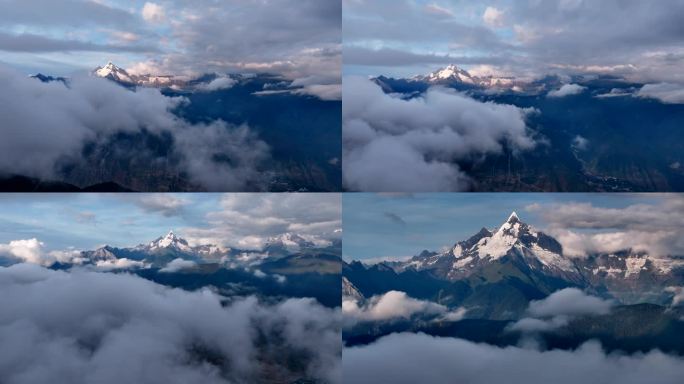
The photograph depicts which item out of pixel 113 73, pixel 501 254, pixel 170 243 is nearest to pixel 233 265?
pixel 170 243

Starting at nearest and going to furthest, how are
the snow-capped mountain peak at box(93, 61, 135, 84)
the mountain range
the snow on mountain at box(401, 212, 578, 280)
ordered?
the mountain range < the snow-capped mountain peak at box(93, 61, 135, 84) < the snow on mountain at box(401, 212, 578, 280)

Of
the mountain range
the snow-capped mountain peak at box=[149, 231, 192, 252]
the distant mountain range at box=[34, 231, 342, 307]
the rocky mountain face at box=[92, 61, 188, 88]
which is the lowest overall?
the distant mountain range at box=[34, 231, 342, 307]

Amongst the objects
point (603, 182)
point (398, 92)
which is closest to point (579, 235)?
point (603, 182)

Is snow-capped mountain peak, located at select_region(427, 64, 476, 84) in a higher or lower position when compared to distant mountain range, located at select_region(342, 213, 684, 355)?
higher

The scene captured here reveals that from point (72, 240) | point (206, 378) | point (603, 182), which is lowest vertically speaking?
point (206, 378)

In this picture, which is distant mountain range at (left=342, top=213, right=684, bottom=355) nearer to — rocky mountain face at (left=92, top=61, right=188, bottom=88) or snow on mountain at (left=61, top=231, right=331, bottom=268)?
snow on mountain at (left=61, top=231, right=331, bottom=268)

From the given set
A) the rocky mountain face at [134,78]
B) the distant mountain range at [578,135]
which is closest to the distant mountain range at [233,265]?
the rocky mountain face at [134,78]

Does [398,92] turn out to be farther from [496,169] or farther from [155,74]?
[155,74]

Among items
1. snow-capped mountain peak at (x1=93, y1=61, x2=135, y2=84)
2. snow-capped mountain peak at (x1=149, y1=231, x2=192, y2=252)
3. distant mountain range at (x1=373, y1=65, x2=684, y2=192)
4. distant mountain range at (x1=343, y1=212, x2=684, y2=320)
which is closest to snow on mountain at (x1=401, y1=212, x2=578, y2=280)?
distant mountain range at (x1=343, y1=212, x2=684, y2=320)
